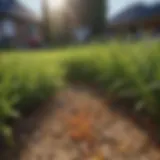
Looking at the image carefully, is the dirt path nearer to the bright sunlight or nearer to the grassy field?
the grassy field

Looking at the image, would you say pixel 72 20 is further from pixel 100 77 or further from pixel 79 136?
pixel 79 136

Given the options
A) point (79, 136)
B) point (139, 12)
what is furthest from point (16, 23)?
point (79, 136)

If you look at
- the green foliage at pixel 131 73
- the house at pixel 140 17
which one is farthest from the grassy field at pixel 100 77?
the house at pixel 140 17

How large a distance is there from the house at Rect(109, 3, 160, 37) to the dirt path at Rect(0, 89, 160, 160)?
0.45 m

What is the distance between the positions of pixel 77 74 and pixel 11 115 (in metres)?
0.91

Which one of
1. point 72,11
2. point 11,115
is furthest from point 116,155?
point 72,11

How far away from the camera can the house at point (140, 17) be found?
172 cm

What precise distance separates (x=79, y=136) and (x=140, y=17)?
2.38 feet

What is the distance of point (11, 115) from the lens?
1.26 meters

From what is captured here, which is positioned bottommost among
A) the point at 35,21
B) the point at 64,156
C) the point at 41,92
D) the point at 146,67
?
the point at 64,156

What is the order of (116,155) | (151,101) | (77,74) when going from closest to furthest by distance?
(116,155)
(151,101)
(77,74)

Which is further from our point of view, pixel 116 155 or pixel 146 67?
pixel 146 67

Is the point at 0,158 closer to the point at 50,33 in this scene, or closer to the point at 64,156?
the point at 64,156

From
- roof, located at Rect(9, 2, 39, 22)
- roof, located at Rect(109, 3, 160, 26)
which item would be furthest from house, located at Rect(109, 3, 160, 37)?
roof, located at Rect(9, 2, 39, 22)
